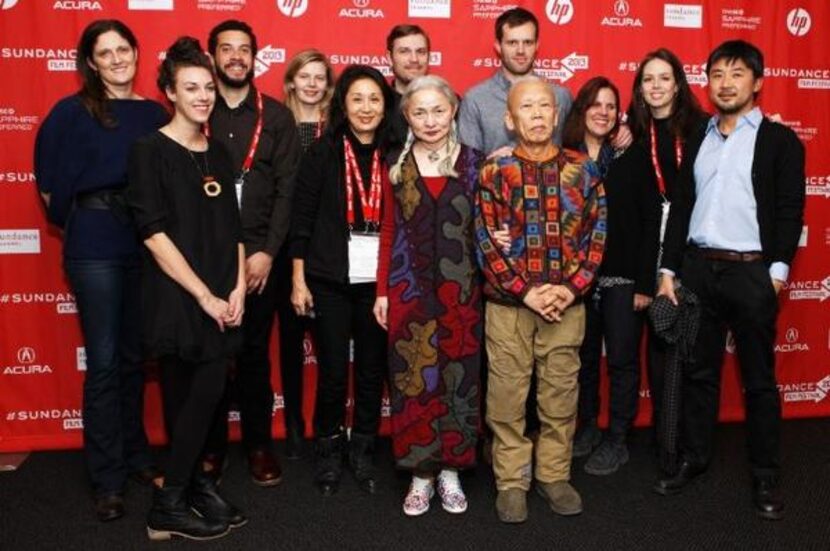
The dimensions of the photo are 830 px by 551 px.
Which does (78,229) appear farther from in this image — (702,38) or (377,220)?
(702,38)

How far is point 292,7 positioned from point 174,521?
7.92ft

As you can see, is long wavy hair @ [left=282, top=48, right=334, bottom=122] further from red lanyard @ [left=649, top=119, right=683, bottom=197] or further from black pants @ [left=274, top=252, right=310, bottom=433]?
red lanyard @ [left=649, top=119, right=683, bottom=197]

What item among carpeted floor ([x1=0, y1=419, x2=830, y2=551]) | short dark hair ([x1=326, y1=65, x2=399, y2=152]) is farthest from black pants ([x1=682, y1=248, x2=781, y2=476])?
short dark hair ([x1=326, y1=65, x2=399, y2=152])

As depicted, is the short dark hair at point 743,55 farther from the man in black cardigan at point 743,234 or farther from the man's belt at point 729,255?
the man's belt at point 729,255

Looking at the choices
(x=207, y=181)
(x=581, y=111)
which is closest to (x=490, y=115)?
(x=581, y=111)

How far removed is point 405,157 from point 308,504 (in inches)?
55.2

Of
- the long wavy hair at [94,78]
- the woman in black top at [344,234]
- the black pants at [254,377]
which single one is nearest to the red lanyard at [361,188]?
the woman in black top at [344,234]

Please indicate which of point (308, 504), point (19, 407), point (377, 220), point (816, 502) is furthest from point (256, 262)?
point (816, 502)

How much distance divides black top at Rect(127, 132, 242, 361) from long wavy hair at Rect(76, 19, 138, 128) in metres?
0.42

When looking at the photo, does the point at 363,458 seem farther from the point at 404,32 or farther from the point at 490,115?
the point at 404,32

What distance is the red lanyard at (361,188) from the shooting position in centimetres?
301

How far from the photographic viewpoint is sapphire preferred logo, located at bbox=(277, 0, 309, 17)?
3.76 meters

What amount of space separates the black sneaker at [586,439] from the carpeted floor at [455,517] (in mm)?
124

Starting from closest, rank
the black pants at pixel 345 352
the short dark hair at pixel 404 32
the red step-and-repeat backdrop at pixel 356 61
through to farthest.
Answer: the black pants at pixel 345 352, the short dark hair at pixel 404 32, the red step-and-repeat backdrop at pixel 356 61
